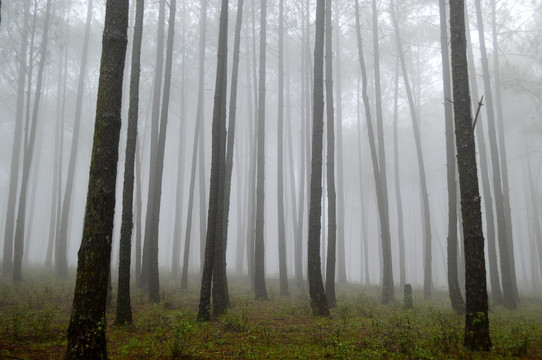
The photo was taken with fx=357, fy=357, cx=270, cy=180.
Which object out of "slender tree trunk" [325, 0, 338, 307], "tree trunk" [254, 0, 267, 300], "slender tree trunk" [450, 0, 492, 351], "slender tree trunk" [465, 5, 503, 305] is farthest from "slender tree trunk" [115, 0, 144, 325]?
"slender tree trunk" [465, 5, 503, 305]

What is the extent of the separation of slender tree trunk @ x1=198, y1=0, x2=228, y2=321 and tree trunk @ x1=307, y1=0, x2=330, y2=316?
94.0 inches

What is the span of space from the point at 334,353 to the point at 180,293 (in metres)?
9.21

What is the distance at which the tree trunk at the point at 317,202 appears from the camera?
30.5 feet

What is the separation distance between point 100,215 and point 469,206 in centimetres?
598

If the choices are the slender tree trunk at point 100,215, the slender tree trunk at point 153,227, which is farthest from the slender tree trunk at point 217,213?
the slender tree trunk at point 100,215

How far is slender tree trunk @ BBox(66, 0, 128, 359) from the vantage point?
451 centimetres

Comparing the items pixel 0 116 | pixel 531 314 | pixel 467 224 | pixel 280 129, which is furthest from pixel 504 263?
pixel 0 116

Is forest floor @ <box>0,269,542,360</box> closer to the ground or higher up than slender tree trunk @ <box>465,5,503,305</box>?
closer to the ground

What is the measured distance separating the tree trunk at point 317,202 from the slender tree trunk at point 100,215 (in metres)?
5.70

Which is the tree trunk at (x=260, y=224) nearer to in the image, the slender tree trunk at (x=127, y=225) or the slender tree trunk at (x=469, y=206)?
the slender tree trunk at (x=127, y=225)

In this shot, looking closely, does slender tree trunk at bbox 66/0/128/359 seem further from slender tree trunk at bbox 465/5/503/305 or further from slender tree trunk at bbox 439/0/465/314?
slender tree trunk at bbox 465/5/503/305

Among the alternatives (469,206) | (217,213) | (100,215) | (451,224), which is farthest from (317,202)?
(100,215)

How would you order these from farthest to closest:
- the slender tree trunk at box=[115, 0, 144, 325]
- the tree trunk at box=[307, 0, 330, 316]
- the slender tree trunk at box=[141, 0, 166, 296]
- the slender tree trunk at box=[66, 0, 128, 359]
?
the slender tree trunk at box=[141, 0, 166, 296] → the tree trunk at box=[307, 0, 330, 316] → the slender tree trunk at box=[115, 0, 144, 325] → the slender tree trunk at box=[66, 0, 128, 359]

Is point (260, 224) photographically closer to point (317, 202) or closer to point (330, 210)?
point (330, 210)
